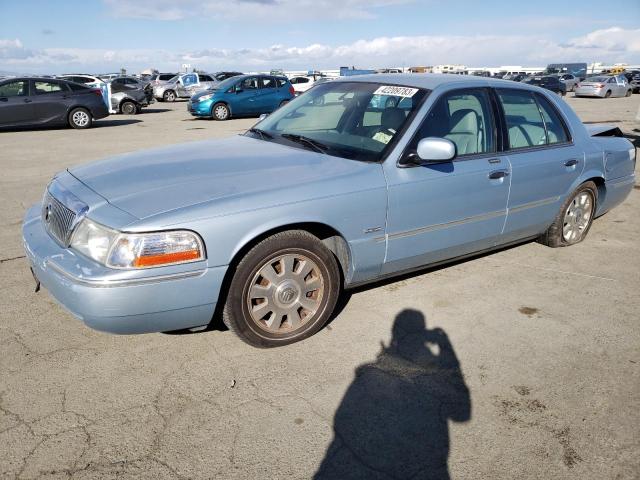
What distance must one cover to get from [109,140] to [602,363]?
Answer: 40.1ft

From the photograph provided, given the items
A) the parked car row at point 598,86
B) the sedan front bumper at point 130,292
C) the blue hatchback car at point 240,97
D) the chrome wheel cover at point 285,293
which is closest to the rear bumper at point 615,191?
the chrome wheel cover at point 285,293

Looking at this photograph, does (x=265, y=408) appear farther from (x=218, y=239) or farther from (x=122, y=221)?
(x=122, y=221)

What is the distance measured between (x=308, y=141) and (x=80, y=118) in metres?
13.7

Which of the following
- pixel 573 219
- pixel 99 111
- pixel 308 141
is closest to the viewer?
pixel 308 141

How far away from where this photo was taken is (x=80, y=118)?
1505 cm

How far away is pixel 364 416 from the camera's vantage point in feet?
8.36

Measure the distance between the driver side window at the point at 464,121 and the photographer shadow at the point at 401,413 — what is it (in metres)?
1.44

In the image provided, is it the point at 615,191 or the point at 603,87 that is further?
the point at 603,87

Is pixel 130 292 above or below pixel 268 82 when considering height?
below

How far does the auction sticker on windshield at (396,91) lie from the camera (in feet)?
12.1

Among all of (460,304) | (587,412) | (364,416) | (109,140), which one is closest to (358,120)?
(460,304)

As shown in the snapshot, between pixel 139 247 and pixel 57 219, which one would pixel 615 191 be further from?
pixel 57 219

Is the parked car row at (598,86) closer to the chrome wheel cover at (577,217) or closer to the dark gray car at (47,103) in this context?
the dark gray car at (47,103)

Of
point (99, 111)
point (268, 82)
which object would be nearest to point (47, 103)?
point (99, 111)
